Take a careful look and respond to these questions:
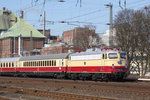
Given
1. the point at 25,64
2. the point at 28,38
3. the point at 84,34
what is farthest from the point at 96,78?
the point at 28,38

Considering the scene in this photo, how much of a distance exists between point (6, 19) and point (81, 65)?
355 ft

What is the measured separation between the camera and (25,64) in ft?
144

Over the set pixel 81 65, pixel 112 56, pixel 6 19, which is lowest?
pixel 81 65

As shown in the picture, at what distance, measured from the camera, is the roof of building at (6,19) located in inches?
5083

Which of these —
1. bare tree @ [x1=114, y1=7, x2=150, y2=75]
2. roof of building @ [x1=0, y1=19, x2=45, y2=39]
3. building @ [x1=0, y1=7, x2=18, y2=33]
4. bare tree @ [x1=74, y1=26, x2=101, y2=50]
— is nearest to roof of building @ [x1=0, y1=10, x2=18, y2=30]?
building @ [x1=0, y1=7, x2=18, y2=33]

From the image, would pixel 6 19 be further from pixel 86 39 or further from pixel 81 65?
pixel 81 65

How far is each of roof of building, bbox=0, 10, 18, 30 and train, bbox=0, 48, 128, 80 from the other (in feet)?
286

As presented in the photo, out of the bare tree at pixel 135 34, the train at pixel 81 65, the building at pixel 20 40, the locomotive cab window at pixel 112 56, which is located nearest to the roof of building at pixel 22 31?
the building at pixel 20 40

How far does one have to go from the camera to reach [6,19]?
438 feet

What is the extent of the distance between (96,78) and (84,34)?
4927 cm

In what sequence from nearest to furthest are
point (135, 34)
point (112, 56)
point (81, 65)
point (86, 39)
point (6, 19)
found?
point (112, 56) → point (81, 65) → point (135, 34) → point (86, 39) → point (6, 19)

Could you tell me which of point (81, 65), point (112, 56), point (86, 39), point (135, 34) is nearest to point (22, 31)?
point (86, 39)

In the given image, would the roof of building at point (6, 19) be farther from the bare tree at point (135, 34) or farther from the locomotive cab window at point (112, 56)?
the locomotive cab window at point (112, 56)

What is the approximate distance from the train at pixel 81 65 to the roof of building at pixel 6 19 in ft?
286
